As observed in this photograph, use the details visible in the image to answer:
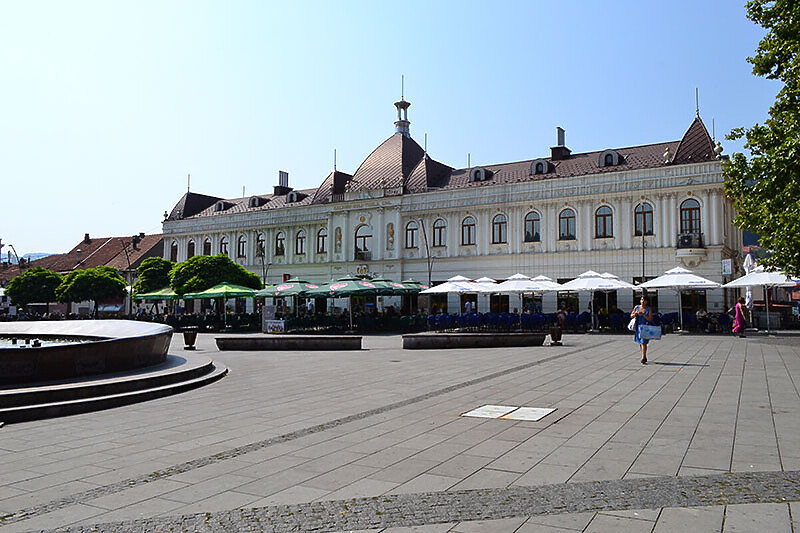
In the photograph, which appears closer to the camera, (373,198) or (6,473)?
(6,473)

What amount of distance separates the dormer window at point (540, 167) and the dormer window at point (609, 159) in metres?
3.59

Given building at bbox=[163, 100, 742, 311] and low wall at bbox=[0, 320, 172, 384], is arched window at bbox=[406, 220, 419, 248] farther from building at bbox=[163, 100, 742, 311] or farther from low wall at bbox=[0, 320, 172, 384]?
low wall at bbox=[0, 320, 172, 384]

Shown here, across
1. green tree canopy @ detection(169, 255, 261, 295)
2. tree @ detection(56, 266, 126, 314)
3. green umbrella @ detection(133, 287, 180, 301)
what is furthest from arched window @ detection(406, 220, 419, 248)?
tree @ detection(56, 266, 126, 314)

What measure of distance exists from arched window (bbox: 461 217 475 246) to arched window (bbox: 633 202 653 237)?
11.0 m

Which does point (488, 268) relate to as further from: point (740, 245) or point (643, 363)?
point (643, 363)

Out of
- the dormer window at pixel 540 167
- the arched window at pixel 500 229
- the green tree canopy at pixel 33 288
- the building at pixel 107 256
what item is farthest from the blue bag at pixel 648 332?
the building at pixel 107 256

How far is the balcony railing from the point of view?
35.5 m

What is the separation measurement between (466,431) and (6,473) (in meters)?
4.87

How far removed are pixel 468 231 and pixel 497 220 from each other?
230cm

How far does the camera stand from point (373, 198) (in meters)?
48.3

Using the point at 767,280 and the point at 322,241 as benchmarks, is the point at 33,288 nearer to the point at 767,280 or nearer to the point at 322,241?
the point at 322,241

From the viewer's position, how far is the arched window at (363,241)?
159ft

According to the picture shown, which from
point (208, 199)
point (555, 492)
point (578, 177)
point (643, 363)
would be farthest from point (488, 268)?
point (555, 492)

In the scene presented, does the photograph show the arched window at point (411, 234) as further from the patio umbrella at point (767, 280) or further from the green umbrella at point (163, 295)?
the patio umbrella at point (767, 280)
